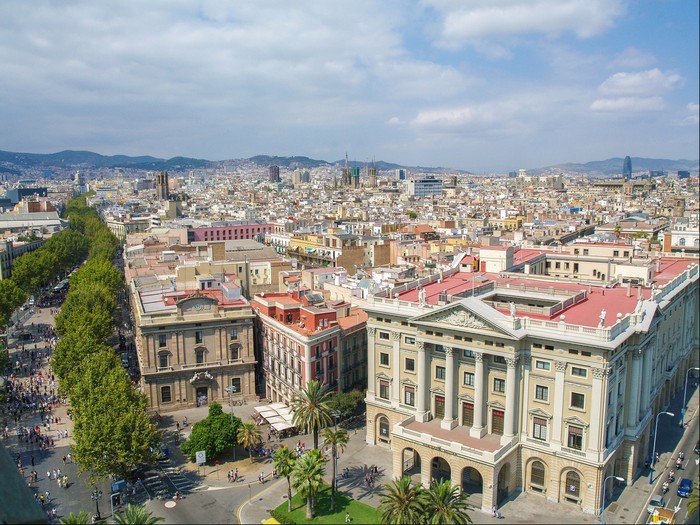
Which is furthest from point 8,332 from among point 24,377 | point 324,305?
point 324,305

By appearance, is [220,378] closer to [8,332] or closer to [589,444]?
[589,444]

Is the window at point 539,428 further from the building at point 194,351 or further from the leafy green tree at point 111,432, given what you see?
the building at point 194,351

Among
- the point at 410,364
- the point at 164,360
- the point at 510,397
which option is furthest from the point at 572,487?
the point at 164,360

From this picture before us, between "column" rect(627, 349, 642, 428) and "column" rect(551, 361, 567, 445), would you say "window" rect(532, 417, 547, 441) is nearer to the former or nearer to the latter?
"column" rect(551, 361, 567, 445)

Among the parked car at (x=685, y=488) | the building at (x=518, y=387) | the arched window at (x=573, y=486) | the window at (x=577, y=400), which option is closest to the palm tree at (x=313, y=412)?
the building at (x=518, y=387)

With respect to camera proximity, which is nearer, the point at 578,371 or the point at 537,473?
the point at 578,371

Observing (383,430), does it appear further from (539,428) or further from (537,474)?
(539,428)
